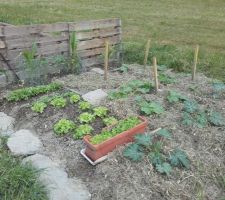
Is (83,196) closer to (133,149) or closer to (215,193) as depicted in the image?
(133,149)

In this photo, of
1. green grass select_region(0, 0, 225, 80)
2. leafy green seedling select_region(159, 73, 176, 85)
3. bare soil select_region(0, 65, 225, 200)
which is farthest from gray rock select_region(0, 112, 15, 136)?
green grass select_region(0, 0, 225, 80)

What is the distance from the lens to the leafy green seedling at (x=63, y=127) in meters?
4.68

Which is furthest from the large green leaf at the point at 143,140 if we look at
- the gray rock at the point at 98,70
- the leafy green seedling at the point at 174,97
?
the gray rock at the point at 98,70

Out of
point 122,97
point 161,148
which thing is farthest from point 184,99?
point 161,148

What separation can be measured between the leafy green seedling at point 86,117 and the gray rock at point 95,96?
35cm

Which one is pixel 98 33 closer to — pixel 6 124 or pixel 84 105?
pixel 84 105

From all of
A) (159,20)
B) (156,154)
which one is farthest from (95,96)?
(159,20)

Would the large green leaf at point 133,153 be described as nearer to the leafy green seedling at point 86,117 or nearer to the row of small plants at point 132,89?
the leafy green seedling at point 86,117

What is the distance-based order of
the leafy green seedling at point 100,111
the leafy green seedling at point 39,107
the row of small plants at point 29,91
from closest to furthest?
the leafy green seedling at point 100,111 → the leafy green seedling at point 39,107 → the row of small plants at point 29,91

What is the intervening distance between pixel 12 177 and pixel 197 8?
40.2ft

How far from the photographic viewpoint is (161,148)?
4.23 meters

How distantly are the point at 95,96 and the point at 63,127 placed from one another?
2.73 feet

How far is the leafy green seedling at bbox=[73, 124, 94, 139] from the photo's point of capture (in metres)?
4.54

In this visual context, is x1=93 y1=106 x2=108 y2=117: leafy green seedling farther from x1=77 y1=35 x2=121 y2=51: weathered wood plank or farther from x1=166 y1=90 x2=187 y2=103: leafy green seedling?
x1=77 y1=35 x2=121 y2=51: weathered wood plank
